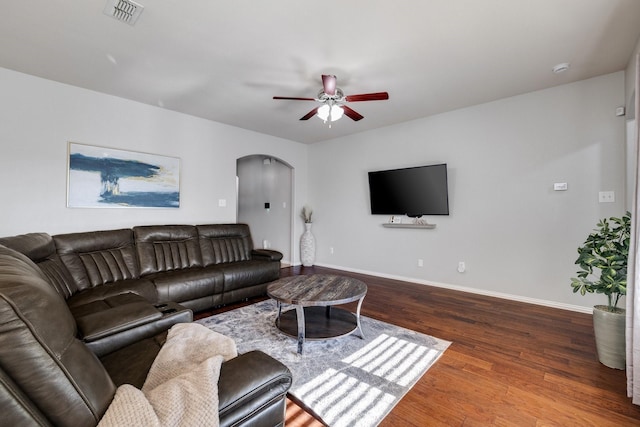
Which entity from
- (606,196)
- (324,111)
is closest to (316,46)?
(324,111)

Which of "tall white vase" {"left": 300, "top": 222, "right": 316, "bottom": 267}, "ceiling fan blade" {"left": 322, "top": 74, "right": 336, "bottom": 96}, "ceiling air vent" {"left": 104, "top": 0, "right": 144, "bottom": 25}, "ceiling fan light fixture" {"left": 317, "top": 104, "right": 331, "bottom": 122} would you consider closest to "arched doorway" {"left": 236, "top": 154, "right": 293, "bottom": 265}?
"tall white vase" {"left": 300, "top": 222, "right": 316, "bottom": 267}

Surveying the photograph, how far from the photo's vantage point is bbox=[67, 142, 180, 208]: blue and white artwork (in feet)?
11.0

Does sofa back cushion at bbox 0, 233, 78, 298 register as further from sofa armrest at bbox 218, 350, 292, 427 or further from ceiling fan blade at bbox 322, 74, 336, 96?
ceiling fan blade at bbox 322, 74, 336, 96

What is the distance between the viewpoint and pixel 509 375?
2008 mm

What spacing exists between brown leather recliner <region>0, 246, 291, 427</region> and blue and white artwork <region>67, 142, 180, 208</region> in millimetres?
3123

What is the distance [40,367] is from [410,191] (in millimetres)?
4376

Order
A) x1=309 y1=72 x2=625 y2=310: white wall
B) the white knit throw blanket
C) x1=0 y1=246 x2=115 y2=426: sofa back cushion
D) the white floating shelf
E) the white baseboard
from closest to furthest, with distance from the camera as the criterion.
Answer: x1=0 y1=246 x2=115 y2=426: sofa back cushion
the white knit throw blanket
x1=309 y1=72 x2=625 y2=310: white wall
the white baseboard
the white floating shelf

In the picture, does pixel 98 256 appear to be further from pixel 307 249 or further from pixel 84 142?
pixel 307 249

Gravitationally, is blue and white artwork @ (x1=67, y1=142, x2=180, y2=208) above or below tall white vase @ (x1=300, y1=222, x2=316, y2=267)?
above

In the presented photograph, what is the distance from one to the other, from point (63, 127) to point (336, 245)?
14.4 feet

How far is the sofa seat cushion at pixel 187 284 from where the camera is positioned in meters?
2.86

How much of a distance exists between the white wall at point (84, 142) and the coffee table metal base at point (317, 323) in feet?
8.56

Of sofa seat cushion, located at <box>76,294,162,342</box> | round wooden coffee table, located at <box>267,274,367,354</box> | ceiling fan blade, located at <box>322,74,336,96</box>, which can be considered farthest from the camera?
ceiling fan blade, located at <box>322,74,336,96</box>

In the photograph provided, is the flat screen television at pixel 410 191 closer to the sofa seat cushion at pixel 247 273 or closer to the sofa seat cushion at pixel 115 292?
the sofa seat cushion at pixel 247 273
